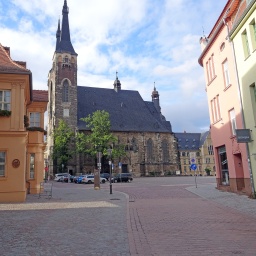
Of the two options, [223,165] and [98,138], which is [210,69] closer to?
[223,165]

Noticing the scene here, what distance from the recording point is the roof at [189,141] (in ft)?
362

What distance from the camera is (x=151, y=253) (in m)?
5.91

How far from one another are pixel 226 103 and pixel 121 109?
60.5 metres

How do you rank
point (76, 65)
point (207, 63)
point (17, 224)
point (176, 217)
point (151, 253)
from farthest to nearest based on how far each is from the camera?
1. point (76, 65)
2. point (207, 63)
3. point (176, 217)
4. point (17, 224)
5. point (151, 253)

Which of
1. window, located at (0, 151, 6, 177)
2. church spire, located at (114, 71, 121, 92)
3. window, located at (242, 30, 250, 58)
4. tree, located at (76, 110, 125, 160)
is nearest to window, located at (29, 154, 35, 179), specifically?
window, located at (0, 151, 6, 177)

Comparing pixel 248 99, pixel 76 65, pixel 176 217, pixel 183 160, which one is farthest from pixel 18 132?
pixel 183 160

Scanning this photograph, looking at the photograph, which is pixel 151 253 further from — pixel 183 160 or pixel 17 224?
pixel 183 160

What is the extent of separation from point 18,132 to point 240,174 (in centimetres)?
1386

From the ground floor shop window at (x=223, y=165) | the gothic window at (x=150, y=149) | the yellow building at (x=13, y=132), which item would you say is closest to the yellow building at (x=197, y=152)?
the gothic window at (x=150, y=149)

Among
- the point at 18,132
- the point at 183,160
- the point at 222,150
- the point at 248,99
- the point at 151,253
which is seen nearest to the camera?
the point at 151,253

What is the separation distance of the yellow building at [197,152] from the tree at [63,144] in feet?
157

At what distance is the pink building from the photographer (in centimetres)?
1764

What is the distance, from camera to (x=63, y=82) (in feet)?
234

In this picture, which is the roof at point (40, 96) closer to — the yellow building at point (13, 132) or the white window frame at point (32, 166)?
the white window frame at point (32, 166)
